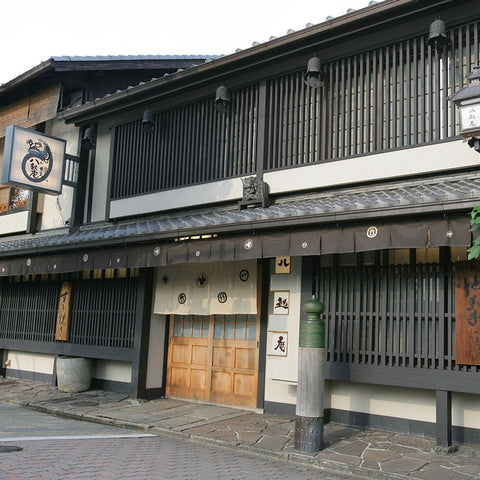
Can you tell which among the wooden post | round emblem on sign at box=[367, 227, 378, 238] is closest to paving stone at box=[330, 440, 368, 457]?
the wooden post

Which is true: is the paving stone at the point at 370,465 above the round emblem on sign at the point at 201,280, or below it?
below

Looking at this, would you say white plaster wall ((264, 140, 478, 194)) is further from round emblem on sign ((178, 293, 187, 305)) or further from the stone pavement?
the stone pavement

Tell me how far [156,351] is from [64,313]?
3057 mm

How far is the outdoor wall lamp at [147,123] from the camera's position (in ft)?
41.4

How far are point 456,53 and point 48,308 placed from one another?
1101 centimetres

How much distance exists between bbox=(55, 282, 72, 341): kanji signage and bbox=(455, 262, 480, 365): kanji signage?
9.26 meters

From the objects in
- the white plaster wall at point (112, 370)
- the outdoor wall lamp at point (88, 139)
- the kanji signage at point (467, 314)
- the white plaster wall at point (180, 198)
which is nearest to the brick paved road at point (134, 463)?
the kanji signage at point (467, 314)

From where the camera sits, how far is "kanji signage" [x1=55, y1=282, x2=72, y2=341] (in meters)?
13.4

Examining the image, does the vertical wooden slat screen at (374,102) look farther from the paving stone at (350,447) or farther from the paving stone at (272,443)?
the paving stone at (272,443)

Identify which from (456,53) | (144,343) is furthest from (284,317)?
(456,53)

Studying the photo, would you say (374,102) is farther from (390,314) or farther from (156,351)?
(156,351)

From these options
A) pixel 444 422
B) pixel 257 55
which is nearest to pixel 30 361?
pixel 257 55

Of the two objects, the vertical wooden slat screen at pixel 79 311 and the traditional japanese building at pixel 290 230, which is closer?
the traditional japanese building at pixel 290 230

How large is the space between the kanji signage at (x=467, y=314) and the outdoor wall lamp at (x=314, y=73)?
430cm
